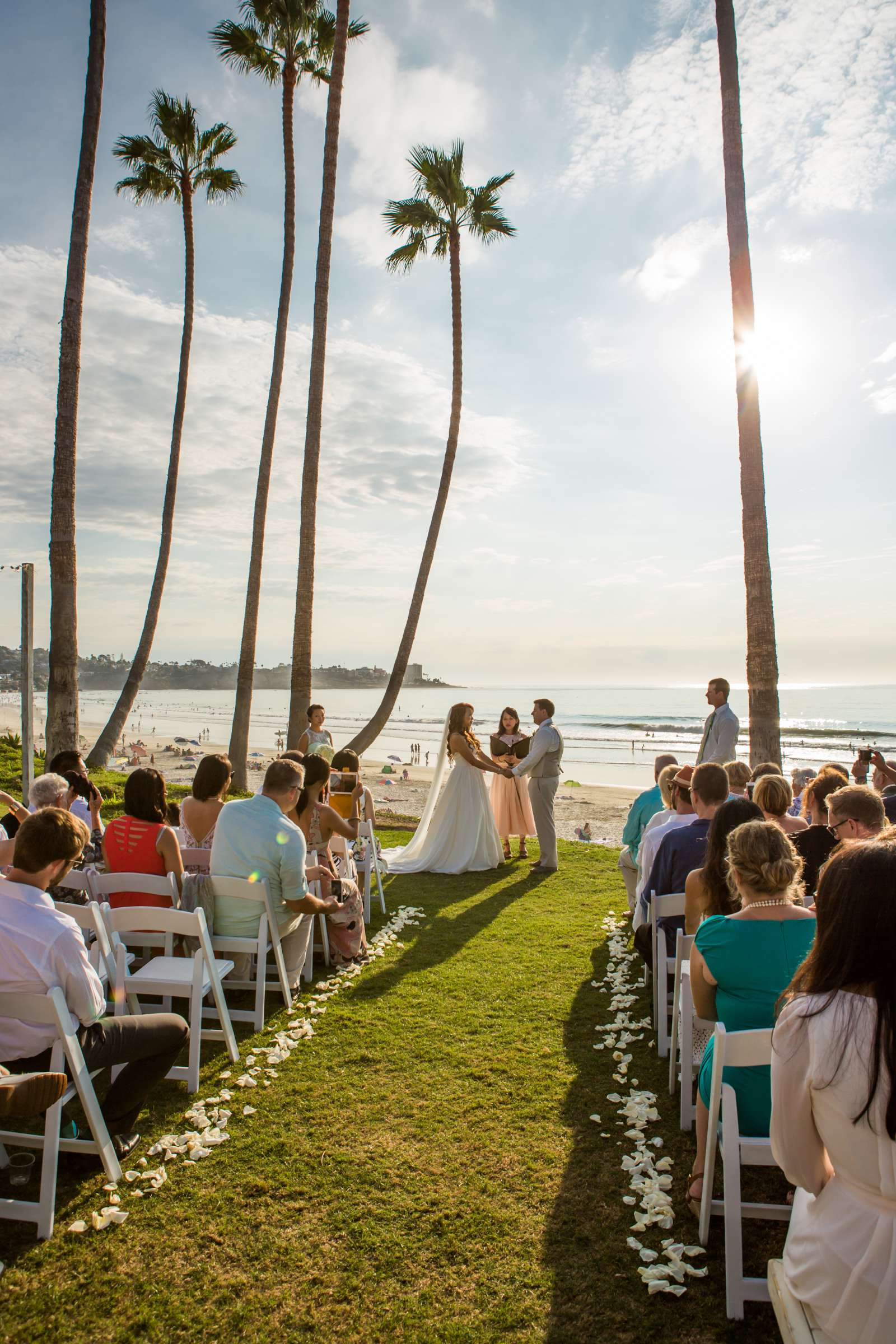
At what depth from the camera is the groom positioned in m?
9.76

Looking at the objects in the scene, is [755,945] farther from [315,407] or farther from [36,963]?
[315,407]

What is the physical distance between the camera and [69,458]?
10.9 meters

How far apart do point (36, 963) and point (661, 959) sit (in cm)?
338

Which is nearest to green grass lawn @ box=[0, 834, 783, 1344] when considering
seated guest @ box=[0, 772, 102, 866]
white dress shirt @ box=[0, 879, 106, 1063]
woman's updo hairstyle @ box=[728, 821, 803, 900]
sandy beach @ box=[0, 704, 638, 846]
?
white dress shirt @ box=[0, 879, 106, 1063]

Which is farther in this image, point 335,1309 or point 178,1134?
point 178,1134

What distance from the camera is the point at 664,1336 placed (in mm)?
2523

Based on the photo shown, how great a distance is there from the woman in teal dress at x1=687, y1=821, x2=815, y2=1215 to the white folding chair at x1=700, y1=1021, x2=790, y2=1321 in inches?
5.7

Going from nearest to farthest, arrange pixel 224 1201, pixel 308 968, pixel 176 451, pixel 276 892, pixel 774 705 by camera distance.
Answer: pixel 224 1201 → pixel 276 892 → pixel 308 968 → pixel 774 705 → pixel 176 451

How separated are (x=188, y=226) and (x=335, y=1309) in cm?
2013

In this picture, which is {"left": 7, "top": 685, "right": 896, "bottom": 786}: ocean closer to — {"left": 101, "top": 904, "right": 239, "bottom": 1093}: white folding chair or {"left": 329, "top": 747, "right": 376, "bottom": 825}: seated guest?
{"left": 329, "top": 747, "right": 376, "bottom": 825}: seated guest

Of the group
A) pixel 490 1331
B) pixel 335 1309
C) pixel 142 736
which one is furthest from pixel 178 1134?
pixel 142 736

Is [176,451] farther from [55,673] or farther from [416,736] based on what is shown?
[416,736]

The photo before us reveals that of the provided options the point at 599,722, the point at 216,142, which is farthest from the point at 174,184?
the point at 599,722

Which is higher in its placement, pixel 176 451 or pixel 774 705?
pixel 176 451
